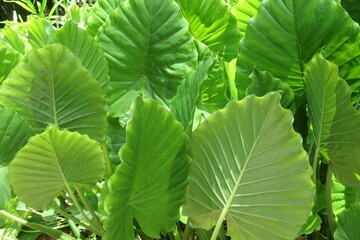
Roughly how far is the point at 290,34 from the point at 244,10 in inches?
9.3

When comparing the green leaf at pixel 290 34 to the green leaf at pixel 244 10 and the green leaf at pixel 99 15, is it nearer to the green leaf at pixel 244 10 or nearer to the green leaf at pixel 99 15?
the green leaf at pixel 244 10

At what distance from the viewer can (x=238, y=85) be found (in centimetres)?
86

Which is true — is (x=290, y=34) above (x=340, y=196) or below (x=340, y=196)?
above

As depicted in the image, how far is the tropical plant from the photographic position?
25.3 inches

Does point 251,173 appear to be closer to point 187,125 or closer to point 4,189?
point 187,125

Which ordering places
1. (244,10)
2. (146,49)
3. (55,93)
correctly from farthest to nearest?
(244,10)
(146,49)
(55,93)

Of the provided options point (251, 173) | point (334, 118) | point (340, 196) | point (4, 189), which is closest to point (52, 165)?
point (4, 189)

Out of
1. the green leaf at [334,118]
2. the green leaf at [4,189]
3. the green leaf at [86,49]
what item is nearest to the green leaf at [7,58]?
the green leaf at [86,49]

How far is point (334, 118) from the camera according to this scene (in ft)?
2.40

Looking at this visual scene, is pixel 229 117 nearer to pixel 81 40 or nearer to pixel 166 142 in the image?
pixel 166 142

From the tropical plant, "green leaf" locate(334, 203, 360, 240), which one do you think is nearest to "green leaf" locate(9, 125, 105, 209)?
the tropical plant

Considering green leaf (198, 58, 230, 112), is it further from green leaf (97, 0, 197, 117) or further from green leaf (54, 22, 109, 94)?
green leaf (54, 22, 109, 94)

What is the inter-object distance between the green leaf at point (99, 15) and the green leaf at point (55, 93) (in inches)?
11.2

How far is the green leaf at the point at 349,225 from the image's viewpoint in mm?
731
